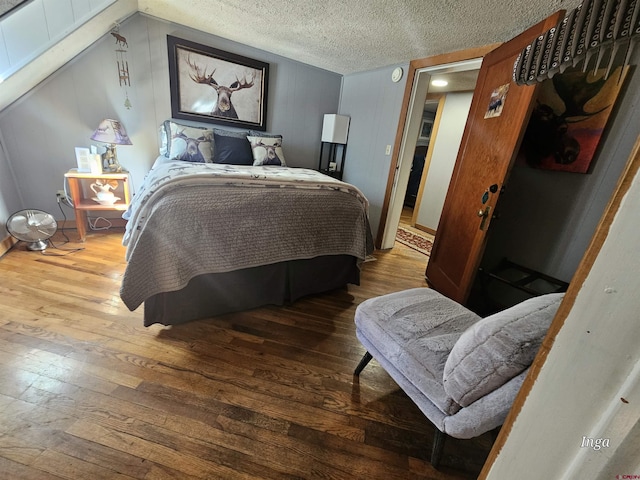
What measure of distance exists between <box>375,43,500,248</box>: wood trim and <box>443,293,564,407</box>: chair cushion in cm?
231

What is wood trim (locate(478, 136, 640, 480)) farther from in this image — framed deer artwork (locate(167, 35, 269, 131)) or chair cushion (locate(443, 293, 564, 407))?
framed deer artwork (locate(167, 35, 269, 131))

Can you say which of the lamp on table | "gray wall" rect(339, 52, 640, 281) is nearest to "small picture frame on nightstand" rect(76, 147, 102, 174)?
the lamp on table

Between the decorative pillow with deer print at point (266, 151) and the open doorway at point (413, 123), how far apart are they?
133 centimetres

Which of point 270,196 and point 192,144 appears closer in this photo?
point 270,196

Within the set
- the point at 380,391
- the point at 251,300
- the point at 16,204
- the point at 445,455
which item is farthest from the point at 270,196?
the point at 16,204

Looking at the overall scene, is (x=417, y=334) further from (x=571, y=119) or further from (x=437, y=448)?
(x=571, y=119)

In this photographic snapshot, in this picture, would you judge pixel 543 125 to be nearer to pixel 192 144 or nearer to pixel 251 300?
pixel 251 300

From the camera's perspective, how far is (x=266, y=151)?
300cm

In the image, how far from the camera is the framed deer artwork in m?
2.81

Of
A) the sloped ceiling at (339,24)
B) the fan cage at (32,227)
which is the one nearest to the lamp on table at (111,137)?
the sloped ceiling at (339,24)

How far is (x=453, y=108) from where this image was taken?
3.83 meters

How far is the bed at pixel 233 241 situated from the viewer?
1.46 meters

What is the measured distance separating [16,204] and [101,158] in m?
0.81

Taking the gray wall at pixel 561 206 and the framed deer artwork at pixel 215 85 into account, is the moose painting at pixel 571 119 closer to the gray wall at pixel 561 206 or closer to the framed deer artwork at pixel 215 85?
the gray wall at pixel 561 206
